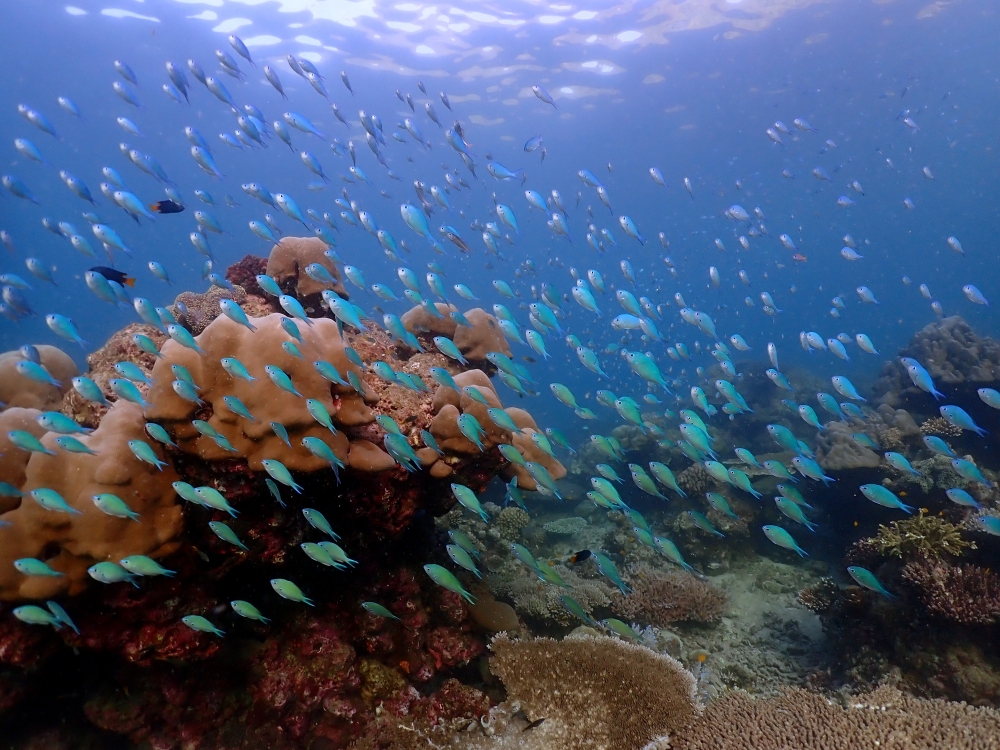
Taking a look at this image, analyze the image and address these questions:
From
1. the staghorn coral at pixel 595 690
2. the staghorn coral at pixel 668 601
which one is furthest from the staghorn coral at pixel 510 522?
the staghorn coral at pixel 595 690

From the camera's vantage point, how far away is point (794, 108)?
36531 mm

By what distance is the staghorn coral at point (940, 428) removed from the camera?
8.76 meters

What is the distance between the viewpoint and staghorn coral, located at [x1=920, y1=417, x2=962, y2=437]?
8.76 meters

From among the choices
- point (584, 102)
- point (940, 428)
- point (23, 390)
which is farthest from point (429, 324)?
point (584, 102)

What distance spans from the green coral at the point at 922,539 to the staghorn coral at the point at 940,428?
168 inches

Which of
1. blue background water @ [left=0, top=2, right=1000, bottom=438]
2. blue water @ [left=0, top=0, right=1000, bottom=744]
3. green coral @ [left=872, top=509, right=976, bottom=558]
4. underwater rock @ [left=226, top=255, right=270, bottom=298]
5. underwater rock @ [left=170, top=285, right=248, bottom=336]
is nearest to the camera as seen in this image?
underwater rock @ [left=170, top=285, right=248, bottom=336]

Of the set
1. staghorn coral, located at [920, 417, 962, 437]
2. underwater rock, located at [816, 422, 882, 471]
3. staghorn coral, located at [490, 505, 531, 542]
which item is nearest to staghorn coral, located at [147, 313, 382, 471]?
staghorn coral, located at [490, 505, 531, 542]

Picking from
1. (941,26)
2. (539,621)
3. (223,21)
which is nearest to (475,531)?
(539,621)

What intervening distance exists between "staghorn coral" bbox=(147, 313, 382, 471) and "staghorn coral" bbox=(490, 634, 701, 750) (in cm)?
227

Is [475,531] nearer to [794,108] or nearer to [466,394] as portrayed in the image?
[466,394]

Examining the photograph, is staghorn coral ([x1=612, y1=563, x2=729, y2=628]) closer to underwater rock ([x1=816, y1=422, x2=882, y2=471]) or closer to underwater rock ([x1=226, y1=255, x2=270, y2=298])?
underwater rock ([x1=816, y1=422, x2=882, y2=471])

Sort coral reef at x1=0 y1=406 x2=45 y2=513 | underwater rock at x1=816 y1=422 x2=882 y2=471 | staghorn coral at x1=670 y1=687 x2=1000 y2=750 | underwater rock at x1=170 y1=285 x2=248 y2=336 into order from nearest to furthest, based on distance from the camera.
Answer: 1. staghorn coral at x1=670 y1=687 x2=1000 y2=750
2. coral reef at x1=0 y1=406 x2=45 y2=513
3. underwater rock at x1=170 y1=285 x2=248 y2=336
4. underwater rock at x1=816 y1=422 x2=882 y2=471

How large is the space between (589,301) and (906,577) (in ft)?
15.5

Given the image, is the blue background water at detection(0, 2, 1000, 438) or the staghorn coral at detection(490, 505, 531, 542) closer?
the staghorn coral at detection(490, 505, 531, 542)
